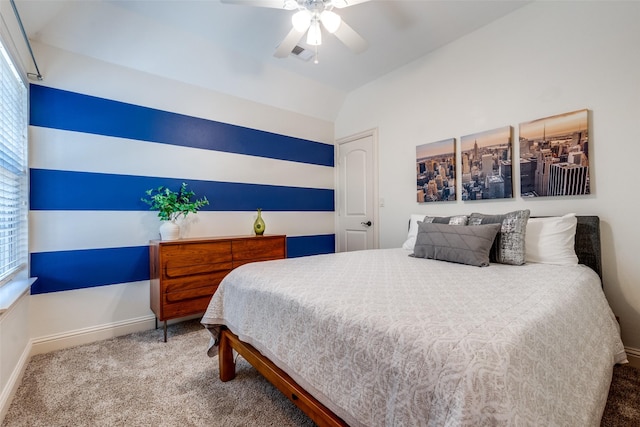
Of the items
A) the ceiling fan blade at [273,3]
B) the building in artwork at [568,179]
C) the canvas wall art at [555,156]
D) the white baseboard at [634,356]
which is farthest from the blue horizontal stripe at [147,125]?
the white baseboard at [634,356]

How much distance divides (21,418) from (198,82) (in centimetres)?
281

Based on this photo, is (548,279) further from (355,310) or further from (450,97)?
(450,97)

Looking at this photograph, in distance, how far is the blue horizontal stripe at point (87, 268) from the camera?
2154mm

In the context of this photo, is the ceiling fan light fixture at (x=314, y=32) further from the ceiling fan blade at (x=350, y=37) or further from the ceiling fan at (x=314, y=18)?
the ceiling fan blade at (x=350, y=37)

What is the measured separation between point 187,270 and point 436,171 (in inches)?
99.9

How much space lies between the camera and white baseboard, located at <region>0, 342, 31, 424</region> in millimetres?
1450

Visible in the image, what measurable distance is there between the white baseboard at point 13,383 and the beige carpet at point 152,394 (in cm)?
3

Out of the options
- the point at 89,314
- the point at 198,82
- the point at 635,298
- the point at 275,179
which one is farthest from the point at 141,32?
the point at 635,298

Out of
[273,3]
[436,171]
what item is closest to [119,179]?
[273,3]

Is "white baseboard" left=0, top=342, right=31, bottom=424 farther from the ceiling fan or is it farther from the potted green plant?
the ceiling fan

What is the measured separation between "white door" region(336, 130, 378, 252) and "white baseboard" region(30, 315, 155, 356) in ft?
8.08

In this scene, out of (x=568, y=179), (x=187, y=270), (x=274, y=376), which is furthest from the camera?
(x=187, y=270)

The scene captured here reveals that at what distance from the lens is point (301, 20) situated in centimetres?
193

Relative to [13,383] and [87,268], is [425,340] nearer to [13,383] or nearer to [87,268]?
[13,383]
